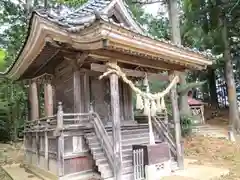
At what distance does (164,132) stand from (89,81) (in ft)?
9.08

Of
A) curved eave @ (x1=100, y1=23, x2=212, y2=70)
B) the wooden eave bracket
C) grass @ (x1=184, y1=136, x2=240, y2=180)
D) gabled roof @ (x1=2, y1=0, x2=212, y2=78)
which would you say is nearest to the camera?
gabled roof @ (x1=2, y1=0, x2=212, y2=78)

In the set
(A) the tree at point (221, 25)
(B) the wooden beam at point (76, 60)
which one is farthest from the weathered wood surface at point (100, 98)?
(A) the tree at point (221, 25)

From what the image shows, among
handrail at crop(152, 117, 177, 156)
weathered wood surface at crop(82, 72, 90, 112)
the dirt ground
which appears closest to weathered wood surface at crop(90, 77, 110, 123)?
weathered wood surface at crop(82, 72, 90, 112)

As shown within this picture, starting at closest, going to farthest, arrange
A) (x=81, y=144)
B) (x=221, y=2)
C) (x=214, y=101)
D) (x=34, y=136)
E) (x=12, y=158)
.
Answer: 1. (x=81, y=144)
2. (x=34, y=136)
3. (x=12, y=158)
4. (x=221, y=2)
5. (x=214, y=101)

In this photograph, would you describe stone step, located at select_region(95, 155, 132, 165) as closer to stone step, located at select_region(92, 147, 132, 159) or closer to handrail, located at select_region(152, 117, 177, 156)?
stone step, located at select_region(92, 147, 132, 159)

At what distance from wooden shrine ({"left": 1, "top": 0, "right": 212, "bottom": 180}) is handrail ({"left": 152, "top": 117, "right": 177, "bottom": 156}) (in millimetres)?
31

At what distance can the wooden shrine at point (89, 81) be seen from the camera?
17.5ft

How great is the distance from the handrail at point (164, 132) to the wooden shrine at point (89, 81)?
0.03 meters

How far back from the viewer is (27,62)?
7824 mm

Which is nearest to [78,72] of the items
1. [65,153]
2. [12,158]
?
[65,153]

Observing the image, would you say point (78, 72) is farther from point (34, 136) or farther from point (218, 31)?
point (218, 31)

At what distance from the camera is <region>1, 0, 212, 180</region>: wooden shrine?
17.5 feet

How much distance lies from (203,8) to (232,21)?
2145 mm

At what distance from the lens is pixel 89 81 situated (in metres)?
7.82
